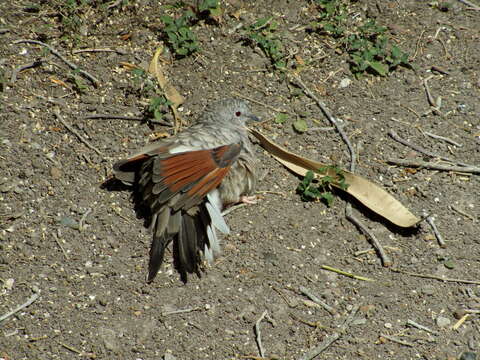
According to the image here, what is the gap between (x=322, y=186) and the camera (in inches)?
232

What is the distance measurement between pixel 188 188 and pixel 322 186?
1.48 metres

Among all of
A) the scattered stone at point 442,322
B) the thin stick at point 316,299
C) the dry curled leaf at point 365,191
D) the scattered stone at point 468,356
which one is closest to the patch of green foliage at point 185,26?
the dry curled leaf at point 365,191

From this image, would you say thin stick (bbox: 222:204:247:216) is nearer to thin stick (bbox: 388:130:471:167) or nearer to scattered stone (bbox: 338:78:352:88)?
thin stick (bbox: 388:130:471:167)

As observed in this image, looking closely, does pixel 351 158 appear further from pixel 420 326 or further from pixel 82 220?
pixel 82 220

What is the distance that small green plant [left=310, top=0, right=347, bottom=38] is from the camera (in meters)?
7.15

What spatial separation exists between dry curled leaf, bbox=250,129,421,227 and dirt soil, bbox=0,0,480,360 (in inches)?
4.8

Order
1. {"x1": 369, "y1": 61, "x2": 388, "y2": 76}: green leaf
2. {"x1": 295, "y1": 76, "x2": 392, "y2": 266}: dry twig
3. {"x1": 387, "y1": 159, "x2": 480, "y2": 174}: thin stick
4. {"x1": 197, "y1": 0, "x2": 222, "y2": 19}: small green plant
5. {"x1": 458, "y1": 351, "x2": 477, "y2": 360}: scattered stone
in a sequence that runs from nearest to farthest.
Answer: {"x1": 458, "y1": 351, "x2": 477, "y2": 360}: scattered stone < {"x1": 295, "y1": 76, "x2": 392, "y2": 266}: dry twig < {"x1": 387, "y1": 159, "x2": 480, "y2": 174}: thin stick < {"x1": 369, "y1": 61, "x2": 388, "y2": 76}: green leaf < {"x1": 197, "y1": 0, "x2": 222, "y2": 19}: small green plant

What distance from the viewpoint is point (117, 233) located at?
539cm

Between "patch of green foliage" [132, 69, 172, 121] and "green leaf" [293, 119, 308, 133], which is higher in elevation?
A: "patch of green foliage" [132, 69, 172, 121]

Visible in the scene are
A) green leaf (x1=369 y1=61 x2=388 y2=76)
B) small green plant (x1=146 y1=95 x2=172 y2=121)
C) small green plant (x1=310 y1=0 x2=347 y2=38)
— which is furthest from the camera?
small green plant (x1=310 y1=0 x2=347 y2=38)

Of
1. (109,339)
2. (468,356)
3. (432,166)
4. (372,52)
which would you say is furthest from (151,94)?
(468,356)

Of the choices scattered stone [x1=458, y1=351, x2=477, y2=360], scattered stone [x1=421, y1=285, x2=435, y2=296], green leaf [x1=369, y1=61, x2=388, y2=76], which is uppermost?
green leaf [x1=369, y1=61, x2=388, y2=76]

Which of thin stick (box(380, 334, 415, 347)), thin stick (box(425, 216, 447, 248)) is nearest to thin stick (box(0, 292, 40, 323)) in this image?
thin stick (box(380, 334, 415, 347))

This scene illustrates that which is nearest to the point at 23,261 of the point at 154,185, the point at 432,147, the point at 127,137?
the point at 154,185
